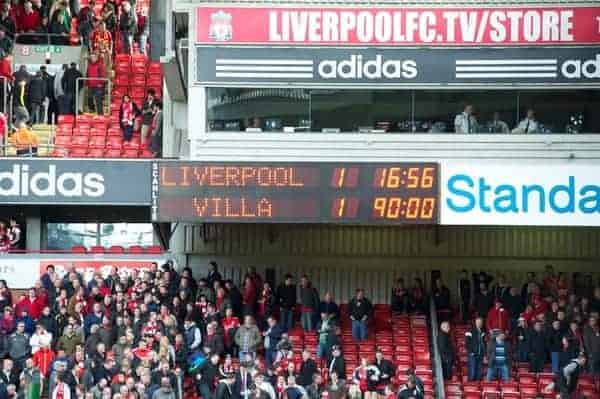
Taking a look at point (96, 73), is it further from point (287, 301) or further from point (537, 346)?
point (537, 346)

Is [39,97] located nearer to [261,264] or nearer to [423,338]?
[261,264]

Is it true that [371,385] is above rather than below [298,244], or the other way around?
below

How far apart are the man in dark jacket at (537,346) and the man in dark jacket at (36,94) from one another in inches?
525

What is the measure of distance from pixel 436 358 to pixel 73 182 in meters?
8.26

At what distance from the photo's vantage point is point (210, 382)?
3341 centimetres

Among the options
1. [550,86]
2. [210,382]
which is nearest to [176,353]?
[210,382]

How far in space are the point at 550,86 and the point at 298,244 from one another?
7382mm

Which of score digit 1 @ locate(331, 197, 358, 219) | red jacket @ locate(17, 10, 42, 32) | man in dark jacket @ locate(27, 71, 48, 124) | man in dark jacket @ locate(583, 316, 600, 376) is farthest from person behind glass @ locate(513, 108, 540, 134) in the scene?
red jacket @ locate(17, 10, 42, 32)

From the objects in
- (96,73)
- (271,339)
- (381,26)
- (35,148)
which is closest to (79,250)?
(35,148)

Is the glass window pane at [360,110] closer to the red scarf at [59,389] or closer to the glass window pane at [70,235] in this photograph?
the red scarf at [59,389]

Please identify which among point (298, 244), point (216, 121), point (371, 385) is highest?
point (216, 121)

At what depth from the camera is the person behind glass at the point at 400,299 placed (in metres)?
36.8

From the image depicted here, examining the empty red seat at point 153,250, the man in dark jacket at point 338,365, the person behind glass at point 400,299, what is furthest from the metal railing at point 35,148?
the man in dark jacket at point 338,365

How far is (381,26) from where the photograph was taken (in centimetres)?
3484
